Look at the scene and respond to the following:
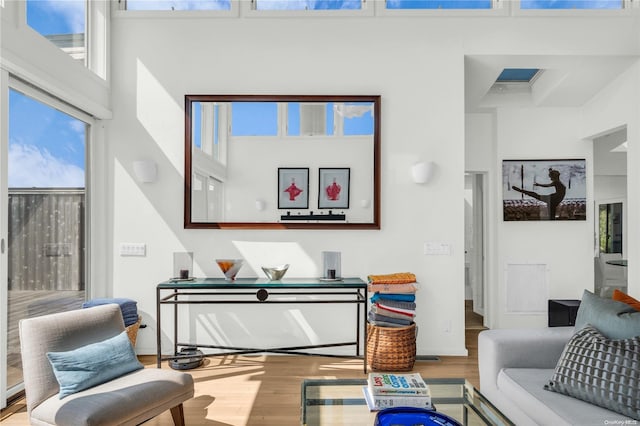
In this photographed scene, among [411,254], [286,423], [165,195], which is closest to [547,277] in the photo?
[411,254]

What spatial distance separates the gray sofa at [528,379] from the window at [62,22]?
12.6ft

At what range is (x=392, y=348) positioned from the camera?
11.2 ft

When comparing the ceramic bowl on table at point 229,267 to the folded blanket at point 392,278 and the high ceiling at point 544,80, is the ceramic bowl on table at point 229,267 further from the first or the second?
the high ceiling at point 544,80

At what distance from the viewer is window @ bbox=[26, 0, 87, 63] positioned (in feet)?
9.92

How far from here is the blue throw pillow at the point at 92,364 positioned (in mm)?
2051

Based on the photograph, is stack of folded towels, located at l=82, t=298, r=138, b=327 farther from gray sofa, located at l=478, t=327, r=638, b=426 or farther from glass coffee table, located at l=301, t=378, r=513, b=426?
gray sofa, located at l=478, t=327, r=638, b=426

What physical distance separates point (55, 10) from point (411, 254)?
368 centimetres

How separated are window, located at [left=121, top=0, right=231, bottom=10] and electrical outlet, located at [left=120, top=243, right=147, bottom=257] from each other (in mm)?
2308

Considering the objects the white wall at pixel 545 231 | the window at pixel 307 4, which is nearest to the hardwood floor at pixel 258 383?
the white wall at pixel 545 231

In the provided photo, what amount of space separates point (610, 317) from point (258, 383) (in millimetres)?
2398

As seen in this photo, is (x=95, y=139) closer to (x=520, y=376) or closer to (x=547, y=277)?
(x=520, y=376)

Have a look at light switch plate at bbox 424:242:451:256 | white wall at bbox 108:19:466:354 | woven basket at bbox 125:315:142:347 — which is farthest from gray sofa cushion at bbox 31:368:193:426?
light switch plate at bbox 424:242:451:256

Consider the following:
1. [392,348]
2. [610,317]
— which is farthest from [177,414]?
[610,317]

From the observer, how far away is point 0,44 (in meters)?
2.53
